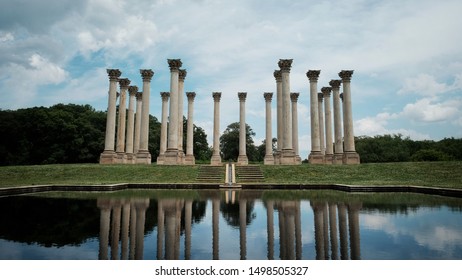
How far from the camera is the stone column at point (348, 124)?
49625 millimetres

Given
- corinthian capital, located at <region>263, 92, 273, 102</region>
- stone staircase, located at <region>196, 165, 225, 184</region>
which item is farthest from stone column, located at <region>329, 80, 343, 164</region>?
stone staircase, located at <region>196, 165, 225, 184</region>

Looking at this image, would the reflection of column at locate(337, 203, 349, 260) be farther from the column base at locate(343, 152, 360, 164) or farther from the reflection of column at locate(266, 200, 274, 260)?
the column base at locate(343, 152, 360, 164)

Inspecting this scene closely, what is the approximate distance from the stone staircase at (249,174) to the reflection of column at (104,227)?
67.2ft

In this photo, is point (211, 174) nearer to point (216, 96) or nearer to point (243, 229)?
point (243, 229)

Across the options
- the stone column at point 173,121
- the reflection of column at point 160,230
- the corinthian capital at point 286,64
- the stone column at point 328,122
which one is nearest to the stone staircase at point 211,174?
the stone column at point 173,121

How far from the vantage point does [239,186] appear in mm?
31234

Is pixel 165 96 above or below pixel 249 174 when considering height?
above

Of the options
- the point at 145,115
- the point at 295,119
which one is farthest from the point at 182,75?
the point at 295,119

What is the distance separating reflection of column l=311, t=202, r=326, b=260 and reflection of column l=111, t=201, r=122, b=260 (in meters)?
5.91

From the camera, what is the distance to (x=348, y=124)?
167 feet

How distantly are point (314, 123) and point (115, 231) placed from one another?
46732 mm

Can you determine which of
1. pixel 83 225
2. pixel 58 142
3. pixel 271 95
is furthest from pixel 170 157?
pixel 58 142
